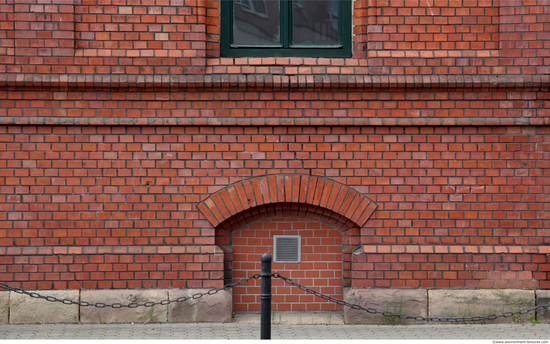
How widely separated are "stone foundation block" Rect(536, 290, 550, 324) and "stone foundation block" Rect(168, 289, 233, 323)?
3447 millimetres

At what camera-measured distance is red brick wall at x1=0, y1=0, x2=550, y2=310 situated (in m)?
6.47

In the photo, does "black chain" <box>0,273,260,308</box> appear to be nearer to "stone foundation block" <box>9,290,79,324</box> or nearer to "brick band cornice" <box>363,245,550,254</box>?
"stone foundation block" <box>9,290,79,324</box>

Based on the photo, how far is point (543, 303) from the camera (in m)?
6.50

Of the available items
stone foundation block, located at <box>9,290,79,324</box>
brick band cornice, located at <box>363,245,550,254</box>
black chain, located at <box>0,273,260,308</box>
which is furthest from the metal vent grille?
stone foundation block, located at <box>9,290,79,324</box>

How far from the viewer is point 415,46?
6.63 metres

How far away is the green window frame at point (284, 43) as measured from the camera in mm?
6789

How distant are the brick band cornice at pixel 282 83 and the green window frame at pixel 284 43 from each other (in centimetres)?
41

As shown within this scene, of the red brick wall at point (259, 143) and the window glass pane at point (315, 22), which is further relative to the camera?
the window glass pane at point (315, 22)

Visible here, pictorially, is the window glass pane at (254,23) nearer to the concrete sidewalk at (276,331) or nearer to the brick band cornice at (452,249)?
the brick band cornice at (452,249)

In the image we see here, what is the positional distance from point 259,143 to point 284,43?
3.97 feet

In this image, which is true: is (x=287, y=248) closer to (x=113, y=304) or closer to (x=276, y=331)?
(x=276, y=331)

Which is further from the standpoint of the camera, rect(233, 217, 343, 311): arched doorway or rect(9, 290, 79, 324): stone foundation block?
rect(233, 217, 343, 311): arched doorway

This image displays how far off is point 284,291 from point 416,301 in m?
1.48

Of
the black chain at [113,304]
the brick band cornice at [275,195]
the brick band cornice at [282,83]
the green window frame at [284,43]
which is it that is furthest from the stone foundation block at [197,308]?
the green window frame at [284,43]
